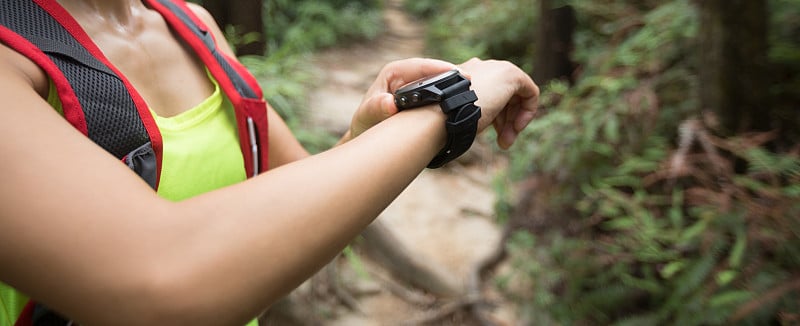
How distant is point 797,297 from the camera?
2.35 meters

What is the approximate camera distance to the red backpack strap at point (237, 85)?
1283 millimetres

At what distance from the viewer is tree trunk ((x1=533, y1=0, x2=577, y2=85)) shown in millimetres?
5738

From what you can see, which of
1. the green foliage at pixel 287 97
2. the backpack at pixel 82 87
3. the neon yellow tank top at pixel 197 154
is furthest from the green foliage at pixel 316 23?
the backpack at pixel 82 87

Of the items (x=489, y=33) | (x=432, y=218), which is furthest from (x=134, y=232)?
(x=489, y=33)

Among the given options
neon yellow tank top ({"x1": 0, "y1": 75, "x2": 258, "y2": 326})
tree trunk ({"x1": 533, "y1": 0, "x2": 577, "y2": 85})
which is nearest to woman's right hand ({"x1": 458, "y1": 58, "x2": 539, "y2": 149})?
neon yellow tank top ({"x1": 0, "y1": 75, "x2": 258, "y2": 326})

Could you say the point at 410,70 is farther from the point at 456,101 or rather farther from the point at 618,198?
the point at 618,198

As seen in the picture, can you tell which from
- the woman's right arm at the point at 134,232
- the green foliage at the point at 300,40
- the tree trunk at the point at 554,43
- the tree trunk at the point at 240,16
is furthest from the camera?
the tree trunk at the point at 554,43

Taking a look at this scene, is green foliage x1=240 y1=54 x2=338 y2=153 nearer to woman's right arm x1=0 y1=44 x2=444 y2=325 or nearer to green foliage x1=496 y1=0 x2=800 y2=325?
green foliage x1=496 y1=0 x2=800 y2=325

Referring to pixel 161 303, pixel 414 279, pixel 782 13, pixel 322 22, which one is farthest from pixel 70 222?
pixel 322 22

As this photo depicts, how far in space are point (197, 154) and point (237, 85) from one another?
25 cm

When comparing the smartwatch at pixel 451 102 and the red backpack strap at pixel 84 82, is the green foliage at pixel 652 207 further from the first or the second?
the red backpack strap at pixel 84 82

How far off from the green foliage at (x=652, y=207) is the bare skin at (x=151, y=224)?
90.6 inches

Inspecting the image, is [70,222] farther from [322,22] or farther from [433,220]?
[322,22]

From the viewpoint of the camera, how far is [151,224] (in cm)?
64
